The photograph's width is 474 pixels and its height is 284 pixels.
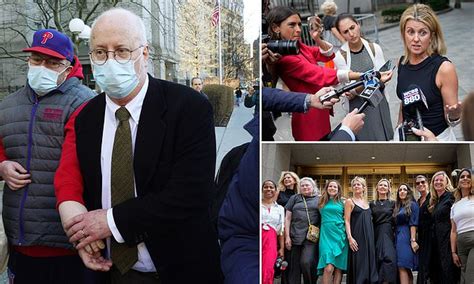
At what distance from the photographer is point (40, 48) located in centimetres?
238

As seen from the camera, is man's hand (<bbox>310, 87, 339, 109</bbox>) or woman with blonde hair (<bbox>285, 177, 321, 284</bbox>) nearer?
man's hand (<bbox>310, 87, 339, 109</bbox>)

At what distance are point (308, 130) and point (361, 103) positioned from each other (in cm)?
22

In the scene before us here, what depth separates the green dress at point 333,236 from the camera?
249cm

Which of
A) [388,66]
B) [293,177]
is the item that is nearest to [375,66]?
[388,66]

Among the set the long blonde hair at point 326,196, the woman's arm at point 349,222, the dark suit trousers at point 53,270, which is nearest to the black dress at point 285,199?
the long blonde hair at point 326,196

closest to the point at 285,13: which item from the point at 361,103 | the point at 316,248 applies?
the point at 361,103

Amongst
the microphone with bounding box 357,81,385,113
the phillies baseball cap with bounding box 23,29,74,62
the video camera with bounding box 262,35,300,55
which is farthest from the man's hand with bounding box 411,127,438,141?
the phillies baseball cap with bounding box 23,29,74,62

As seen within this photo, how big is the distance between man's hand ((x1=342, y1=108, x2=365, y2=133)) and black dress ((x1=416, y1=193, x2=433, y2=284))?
0.42m

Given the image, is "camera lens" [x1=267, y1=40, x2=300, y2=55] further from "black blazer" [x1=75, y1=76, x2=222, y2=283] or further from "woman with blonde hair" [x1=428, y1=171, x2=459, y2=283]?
"woman with blonde hair" [x1=428, y1=171, x2=459, y2=283]

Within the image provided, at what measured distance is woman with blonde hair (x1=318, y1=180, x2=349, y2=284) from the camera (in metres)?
2.48

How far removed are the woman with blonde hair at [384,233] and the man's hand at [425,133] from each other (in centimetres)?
28

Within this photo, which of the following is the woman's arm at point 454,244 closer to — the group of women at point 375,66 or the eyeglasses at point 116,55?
the group of women at point 375,66

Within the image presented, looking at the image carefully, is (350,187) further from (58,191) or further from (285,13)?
(58,191)

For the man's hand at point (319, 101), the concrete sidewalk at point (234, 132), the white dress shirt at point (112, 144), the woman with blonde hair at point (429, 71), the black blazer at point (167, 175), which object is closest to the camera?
the black blazer at point (167, 175)
